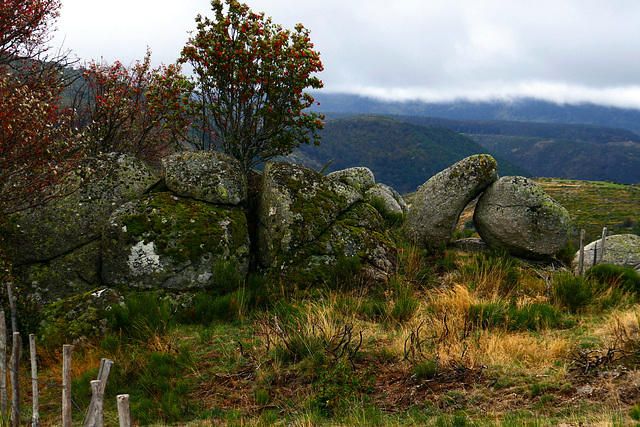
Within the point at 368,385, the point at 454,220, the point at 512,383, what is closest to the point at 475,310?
the point at 512,383

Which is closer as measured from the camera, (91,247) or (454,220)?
(91,247)

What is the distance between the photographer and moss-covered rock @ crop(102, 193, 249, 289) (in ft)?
26.2

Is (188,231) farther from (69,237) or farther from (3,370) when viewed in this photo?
(3,370)

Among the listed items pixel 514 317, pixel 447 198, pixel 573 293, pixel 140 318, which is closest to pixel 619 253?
pixel 447 198

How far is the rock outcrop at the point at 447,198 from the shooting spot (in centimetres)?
1102

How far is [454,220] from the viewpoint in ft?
36.7

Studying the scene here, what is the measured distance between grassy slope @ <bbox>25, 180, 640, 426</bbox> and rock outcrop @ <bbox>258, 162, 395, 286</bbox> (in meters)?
0.62

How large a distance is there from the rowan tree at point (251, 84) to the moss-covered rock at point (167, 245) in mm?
2699

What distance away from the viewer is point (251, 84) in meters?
10.3

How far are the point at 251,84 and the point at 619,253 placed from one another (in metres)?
11.4

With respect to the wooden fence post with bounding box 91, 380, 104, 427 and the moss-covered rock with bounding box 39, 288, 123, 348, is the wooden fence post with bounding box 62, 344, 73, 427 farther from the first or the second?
the moss-covered rock with bounding box 39, 288, 123, 348

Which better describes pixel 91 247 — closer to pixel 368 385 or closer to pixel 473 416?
pixel 368 385

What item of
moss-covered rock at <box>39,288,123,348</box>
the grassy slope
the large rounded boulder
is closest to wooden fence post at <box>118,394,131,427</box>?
the grassy slope

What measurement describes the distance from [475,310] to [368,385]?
9.18 feet
